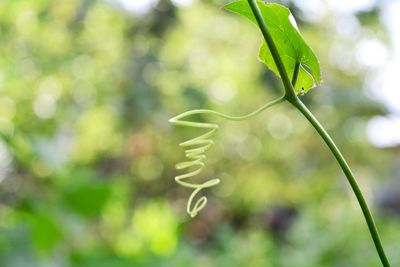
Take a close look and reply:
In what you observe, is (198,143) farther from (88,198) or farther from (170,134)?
(170,134)

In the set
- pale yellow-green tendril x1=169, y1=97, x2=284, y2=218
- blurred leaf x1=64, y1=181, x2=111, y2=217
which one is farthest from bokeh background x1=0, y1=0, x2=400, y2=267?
pale yellow-green tendril x1=169, y1=97, x2=284, y2=218

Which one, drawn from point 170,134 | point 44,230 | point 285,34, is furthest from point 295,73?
point 170,134

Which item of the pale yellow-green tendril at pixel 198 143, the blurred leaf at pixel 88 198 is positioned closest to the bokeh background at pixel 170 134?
the blurred leaf at pixel 88 198

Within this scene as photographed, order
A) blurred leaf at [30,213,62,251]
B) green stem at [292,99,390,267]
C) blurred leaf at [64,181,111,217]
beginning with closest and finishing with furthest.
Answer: green stem at [292,99,390,267]
blurred leaf at [30,213,62,251]
blurred leaf at [64,181,111,217]

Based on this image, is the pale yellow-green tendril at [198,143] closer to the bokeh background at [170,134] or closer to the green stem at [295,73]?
the green stem at [295,73]

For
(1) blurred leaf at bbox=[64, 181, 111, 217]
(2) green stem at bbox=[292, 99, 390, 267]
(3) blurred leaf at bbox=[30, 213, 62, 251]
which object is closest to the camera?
(2) green stem at bbox=[292, 99, 390, 267]

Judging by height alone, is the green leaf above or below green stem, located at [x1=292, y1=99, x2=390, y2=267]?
above

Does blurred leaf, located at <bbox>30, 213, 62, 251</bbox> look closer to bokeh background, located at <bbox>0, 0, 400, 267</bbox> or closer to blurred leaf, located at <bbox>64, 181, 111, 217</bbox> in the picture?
bokeh background, located at <bbox>0, 0, 400, 267</bbox>

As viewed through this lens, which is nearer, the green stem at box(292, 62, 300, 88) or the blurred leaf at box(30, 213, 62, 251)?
the green stem at box(292, 62, 300, 88)

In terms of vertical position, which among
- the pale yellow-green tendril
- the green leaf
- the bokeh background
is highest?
the green leaf
